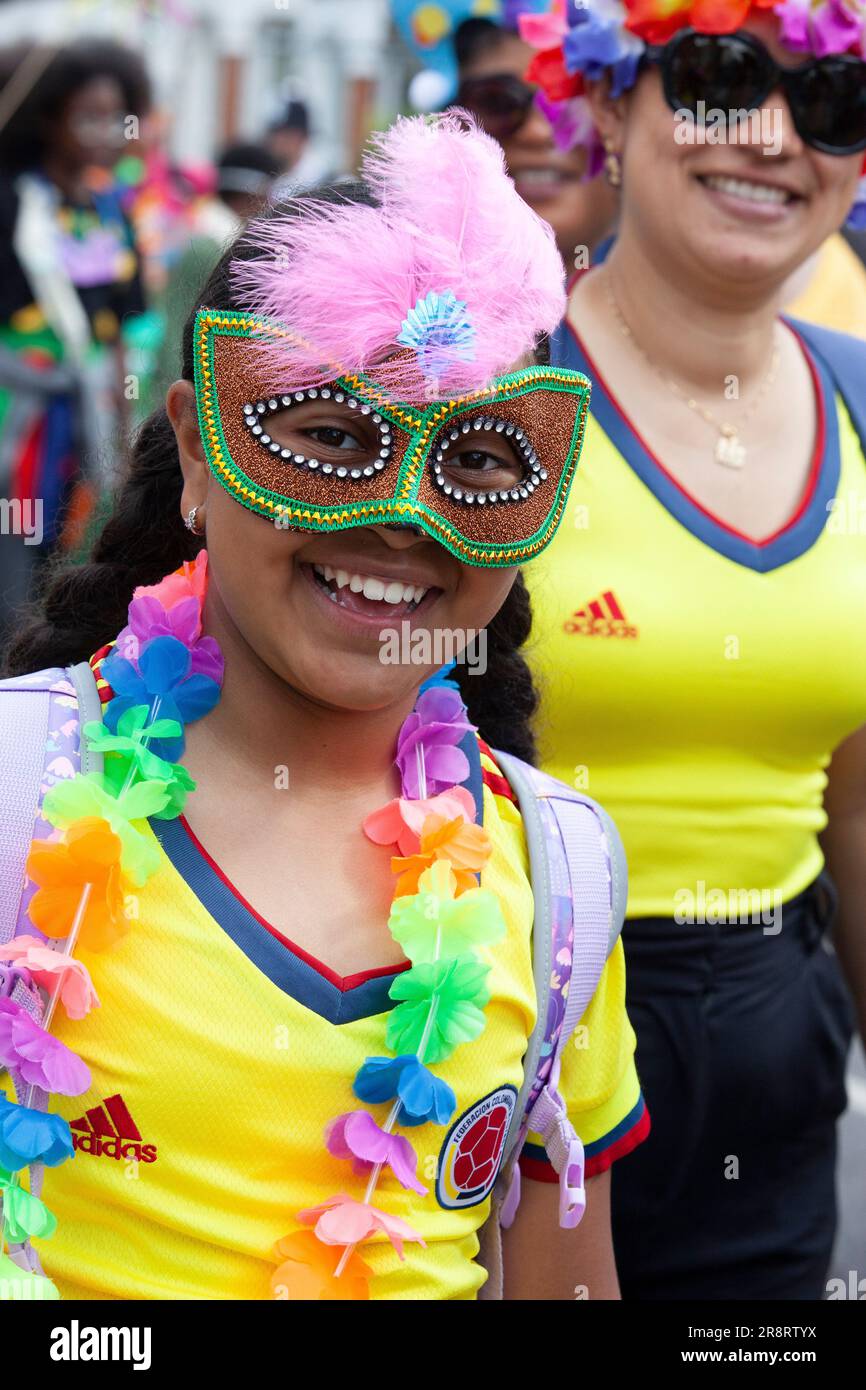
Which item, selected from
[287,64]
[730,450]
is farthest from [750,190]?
[287,64]

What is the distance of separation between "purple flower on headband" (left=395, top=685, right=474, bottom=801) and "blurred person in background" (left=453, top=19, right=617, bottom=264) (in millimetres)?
2246

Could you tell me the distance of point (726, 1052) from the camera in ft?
9.73

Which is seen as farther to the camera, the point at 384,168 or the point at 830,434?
the point at 830,434

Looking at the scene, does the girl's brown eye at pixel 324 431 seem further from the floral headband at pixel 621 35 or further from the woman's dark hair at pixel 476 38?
the woman's dark hair at pixel 476 38

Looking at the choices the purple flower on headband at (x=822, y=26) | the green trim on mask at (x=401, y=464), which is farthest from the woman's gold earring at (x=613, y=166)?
the green trim on mask at (x=401, y=464)

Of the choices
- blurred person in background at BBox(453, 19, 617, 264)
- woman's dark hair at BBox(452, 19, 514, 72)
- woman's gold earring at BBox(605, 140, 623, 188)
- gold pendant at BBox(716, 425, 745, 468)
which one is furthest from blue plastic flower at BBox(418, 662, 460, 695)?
woman's dark hair at BBox(452, 19, 514, 72)

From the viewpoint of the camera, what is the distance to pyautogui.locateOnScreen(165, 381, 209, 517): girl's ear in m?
2.14

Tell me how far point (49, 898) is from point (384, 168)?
0.84m

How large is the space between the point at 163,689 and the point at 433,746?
334 mm

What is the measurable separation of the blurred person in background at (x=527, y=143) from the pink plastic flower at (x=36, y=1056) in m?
2.78

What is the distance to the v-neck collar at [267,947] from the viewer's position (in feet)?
6.52

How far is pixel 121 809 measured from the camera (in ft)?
6.48
